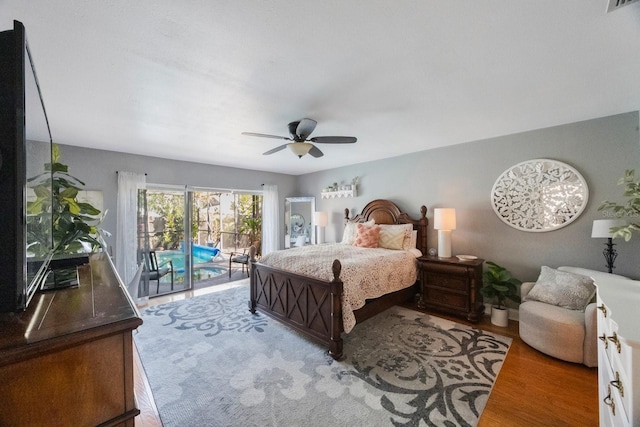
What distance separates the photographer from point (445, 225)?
3508mm

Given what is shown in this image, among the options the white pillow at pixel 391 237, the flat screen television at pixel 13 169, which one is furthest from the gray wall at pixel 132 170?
the flat screen television at pixel 13 169

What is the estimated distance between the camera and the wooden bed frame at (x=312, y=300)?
2.48m

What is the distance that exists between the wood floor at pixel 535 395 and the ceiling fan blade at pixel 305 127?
8.58ft

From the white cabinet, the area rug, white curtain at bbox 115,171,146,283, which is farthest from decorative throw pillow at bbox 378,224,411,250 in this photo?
white curtain at bbox 115,171,146,283

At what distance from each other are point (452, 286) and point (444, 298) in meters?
0.21

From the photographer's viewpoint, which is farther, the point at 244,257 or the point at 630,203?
the point at 244,257

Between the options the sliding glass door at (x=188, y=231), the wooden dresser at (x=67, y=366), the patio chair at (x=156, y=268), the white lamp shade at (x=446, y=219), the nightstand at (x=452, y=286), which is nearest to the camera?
the wooden dresser at (x=67, y=366)

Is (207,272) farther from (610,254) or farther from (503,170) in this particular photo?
(610,254)

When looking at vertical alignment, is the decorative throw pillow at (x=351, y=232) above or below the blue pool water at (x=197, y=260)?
above

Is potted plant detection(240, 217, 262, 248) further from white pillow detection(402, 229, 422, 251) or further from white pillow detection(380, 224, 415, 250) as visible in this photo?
white pillow detection(402, 229, 422, 251)

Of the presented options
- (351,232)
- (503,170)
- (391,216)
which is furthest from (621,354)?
(351,232)

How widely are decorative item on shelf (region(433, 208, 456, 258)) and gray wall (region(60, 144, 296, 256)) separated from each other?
13.1 ft

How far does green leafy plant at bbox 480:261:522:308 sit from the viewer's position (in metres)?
3.08

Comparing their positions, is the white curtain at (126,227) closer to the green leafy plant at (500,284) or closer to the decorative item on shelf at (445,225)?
the decorative item on shelf at (445,225)
